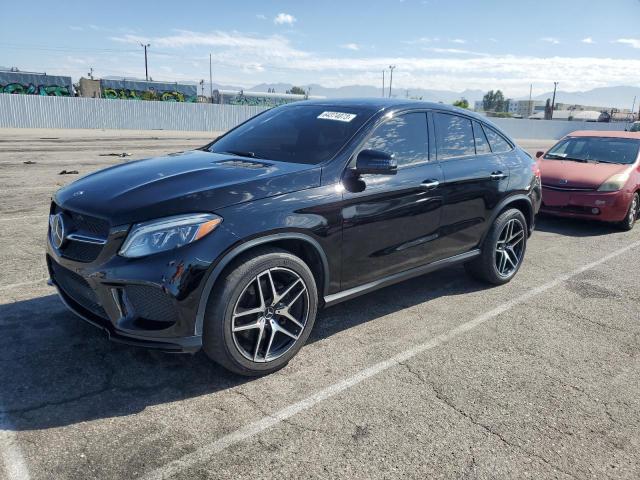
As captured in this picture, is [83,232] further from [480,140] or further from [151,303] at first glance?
[480,140]

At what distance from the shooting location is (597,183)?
25.9 ft

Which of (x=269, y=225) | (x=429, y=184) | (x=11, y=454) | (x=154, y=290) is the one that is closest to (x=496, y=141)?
(x=429, y=184)

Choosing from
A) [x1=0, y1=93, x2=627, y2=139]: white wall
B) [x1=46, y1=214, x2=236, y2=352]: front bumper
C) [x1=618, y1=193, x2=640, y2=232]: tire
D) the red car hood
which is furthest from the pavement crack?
[x1=0, y1=93, x2=627, y2=139]: white wall

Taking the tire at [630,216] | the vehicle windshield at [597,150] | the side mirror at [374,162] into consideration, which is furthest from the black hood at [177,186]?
the vehicle windshield at [597,150]

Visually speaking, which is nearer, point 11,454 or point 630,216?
point 11,454

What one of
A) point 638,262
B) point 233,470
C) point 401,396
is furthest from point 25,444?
point 638,262

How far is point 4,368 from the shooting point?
10.7ft

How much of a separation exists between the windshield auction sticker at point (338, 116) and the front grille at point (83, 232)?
1984 mm

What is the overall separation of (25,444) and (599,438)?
3.03m

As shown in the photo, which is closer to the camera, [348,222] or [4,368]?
[4,368]

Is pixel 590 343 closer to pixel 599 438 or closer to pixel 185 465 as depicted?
pixel 599 438

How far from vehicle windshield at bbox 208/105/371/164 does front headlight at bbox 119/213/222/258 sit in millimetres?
1114

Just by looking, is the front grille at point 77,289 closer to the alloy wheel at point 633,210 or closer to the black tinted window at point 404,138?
the black tinted window at point 404,138

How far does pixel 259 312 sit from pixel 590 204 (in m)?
6.53
